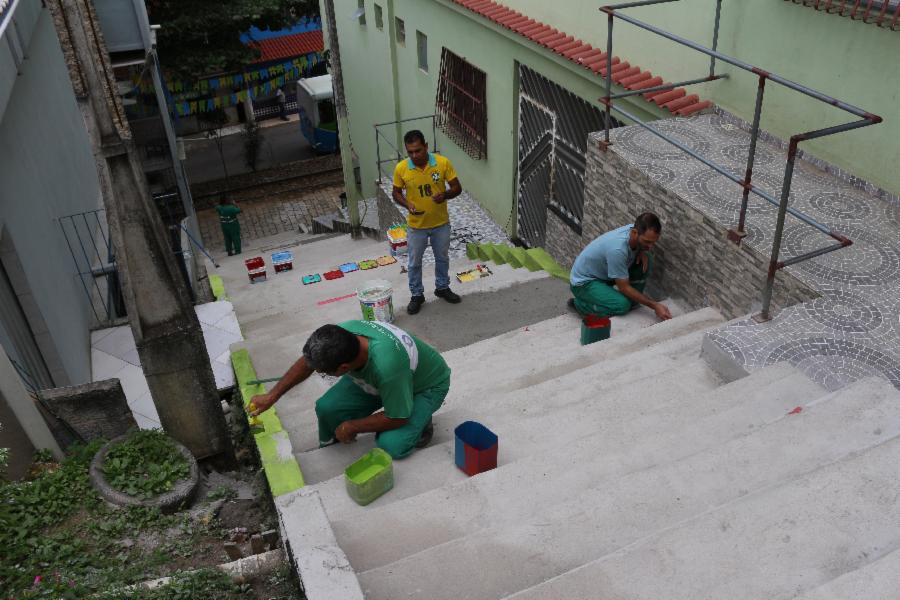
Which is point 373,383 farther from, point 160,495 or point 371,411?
point 160,495

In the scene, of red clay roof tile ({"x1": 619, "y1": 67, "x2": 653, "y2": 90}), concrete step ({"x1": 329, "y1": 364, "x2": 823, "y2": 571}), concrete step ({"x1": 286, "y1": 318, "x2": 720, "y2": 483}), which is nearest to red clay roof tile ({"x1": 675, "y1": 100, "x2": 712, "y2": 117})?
red clay roof tile ({"x1": 619, "y1": 67, "x2": 653, "y2": 90})

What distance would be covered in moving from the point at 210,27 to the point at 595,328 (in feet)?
46.9

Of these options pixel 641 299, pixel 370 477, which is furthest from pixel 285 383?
pixel 641 299

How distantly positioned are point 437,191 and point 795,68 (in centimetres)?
331

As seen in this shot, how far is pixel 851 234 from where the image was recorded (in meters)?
5.74

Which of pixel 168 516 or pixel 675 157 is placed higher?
pixel 675 157

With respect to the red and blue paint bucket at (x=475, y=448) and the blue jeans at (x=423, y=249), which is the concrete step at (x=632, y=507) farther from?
the blue jeans at (x=423, y=249)

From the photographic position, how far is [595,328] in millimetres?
6215

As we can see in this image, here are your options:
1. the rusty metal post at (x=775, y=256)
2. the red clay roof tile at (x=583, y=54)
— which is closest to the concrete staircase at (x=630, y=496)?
the rusty metal post at (x=775, y=256)

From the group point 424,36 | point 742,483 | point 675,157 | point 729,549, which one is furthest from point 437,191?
point 424,36

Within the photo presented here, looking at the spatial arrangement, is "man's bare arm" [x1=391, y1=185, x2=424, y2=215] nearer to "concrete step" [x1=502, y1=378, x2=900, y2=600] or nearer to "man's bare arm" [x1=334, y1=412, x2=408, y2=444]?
"man's bare arm" [x1=334, y1=412, x2=408, y2=444]

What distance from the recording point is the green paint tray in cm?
404

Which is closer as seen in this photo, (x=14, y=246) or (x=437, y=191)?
(x=14, y=246)

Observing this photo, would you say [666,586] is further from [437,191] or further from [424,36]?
[424,36]
